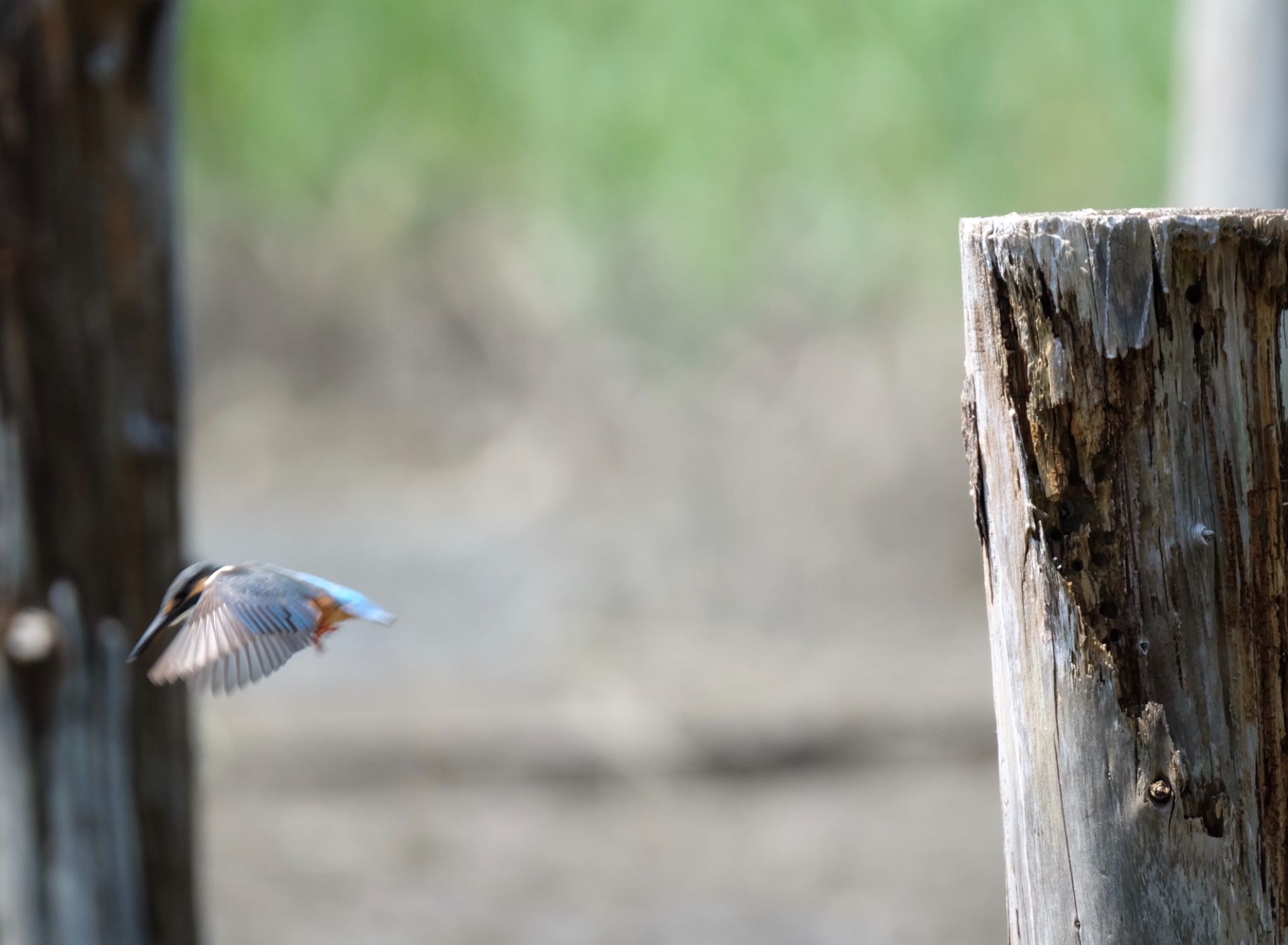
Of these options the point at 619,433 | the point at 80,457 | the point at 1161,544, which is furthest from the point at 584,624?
the point at 1161,544

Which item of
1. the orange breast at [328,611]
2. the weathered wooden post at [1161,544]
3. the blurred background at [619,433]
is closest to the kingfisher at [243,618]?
the orange breast at [328,611]

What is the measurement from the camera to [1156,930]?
1455 millimetres

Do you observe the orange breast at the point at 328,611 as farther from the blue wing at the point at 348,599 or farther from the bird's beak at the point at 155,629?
the bird's beak at the point at 155,629

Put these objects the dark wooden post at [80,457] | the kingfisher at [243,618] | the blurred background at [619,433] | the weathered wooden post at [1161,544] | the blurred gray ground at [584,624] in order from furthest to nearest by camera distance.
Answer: the blurred background at [619,433], the blurred gray ground at [584,624], the dark wooden post at [80,457], the kingfisher at [243,618], the weathered wooden post at [1161,544]

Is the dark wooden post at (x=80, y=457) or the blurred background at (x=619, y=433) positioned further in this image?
A: the blurred background at (x=619, y=433)

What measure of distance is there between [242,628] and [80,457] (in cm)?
140

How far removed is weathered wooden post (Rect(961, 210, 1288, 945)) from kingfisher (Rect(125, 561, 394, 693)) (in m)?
0.73

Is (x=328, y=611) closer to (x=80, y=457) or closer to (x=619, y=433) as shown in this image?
(x=80, y=457)

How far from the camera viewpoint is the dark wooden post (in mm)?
2740

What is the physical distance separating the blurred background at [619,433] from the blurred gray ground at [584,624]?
0.02m

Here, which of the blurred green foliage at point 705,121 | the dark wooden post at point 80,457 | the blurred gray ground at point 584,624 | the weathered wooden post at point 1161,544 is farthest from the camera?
the blurred green foliage at point 705,121

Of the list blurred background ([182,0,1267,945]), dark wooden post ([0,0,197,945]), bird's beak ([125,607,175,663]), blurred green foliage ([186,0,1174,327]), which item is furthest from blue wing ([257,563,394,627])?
blurred green foliage ([186,0,1174,327])

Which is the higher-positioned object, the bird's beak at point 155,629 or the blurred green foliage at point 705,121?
the blurred green foliage at point 705,121

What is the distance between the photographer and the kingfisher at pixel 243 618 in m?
1.56
